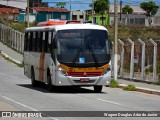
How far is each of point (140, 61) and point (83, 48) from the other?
855cm

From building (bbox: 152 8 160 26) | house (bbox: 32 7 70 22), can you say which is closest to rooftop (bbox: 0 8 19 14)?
house (bbox: 32 7 70 22)

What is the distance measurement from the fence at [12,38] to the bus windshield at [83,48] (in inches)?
1575

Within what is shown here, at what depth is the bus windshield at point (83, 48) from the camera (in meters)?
21.8

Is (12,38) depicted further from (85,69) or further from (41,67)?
(85,69)

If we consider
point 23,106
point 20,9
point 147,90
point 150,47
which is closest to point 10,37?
point 150,47

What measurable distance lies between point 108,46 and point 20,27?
57.0 metres

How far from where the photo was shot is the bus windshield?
21.8m

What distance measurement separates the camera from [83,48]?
21.9 m

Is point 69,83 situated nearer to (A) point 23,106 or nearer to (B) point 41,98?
(B) point 41,98

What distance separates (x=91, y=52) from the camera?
21.9 m

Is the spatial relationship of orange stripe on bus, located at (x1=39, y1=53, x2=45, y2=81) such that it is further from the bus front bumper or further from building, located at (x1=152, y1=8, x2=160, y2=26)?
building, located at (x1=152, y1=8, x2=160, y2=26)

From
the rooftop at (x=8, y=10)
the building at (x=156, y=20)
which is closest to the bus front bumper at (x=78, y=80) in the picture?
the building at (x=156, y=20)

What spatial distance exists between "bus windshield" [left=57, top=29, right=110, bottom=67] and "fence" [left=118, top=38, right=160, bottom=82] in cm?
584

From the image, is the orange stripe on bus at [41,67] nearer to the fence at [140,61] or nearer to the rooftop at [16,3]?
the fence at [140,61]
